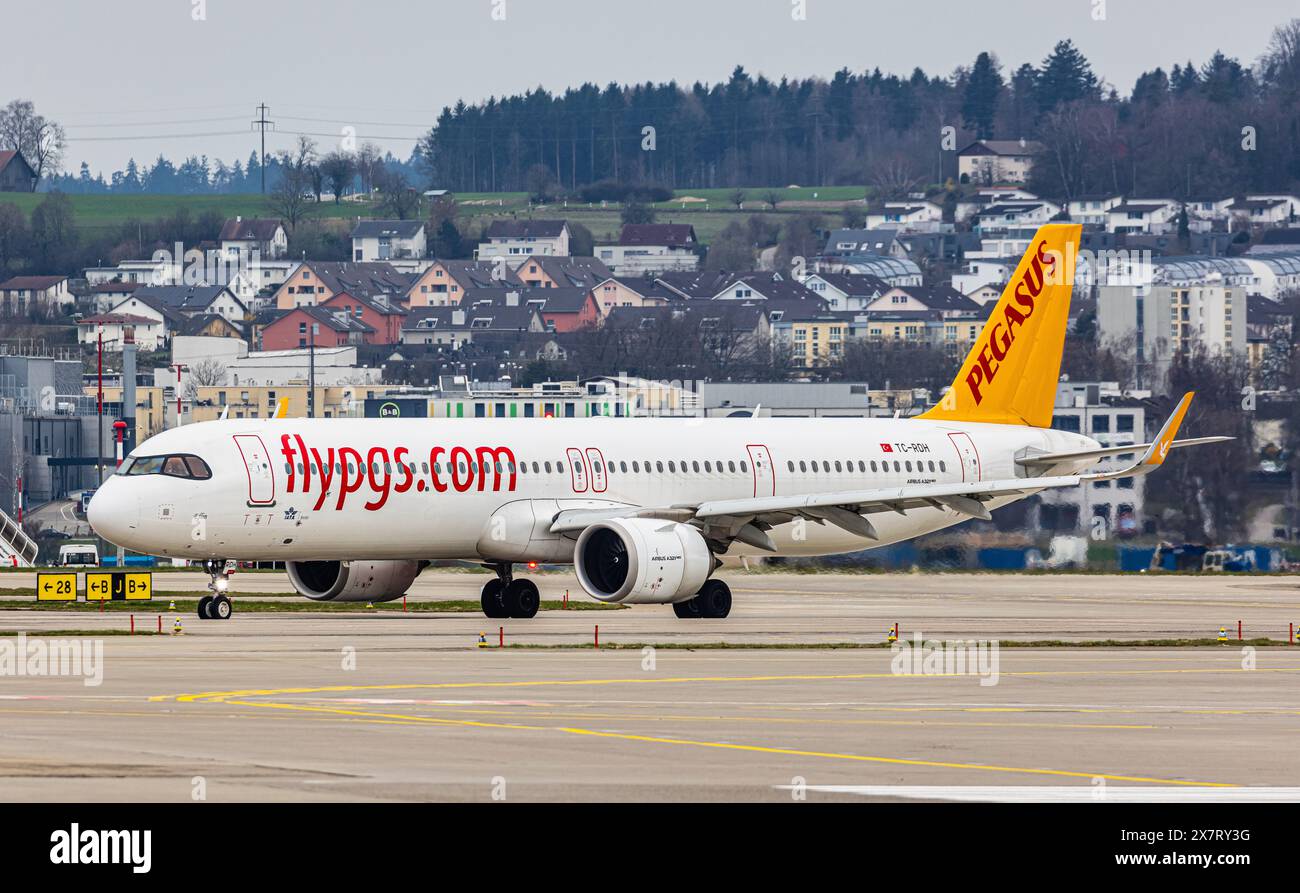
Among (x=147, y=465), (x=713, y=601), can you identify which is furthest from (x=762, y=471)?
(x=147, y=465)

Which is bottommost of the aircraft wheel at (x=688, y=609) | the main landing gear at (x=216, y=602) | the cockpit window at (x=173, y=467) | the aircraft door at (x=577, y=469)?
the aircraft wheel at (x=688, y=609)

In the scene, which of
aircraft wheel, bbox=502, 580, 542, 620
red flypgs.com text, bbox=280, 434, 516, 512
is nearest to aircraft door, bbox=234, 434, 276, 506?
red flypgs.com text, bbox=280, 434, 516, 512

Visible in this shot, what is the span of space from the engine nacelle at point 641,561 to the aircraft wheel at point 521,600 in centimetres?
219

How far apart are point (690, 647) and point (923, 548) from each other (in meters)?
42.7

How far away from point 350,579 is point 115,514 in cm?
647

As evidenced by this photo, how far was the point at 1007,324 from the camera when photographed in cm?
5656

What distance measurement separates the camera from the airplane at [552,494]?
142 ft

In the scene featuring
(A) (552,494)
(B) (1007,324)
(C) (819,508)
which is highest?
(B) (1007,324)

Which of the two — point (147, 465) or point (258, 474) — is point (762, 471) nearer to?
point (258, 474)

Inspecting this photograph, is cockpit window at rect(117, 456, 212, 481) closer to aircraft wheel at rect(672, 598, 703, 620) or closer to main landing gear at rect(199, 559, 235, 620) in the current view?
main landing gear at rect(199, 559, 235, 620)

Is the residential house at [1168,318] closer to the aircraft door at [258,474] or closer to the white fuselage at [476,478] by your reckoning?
the white fuselage at [476,478]

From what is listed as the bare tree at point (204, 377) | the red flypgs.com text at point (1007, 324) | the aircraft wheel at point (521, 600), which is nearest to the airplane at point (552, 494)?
the aircraft wheel at point (521, 600)
